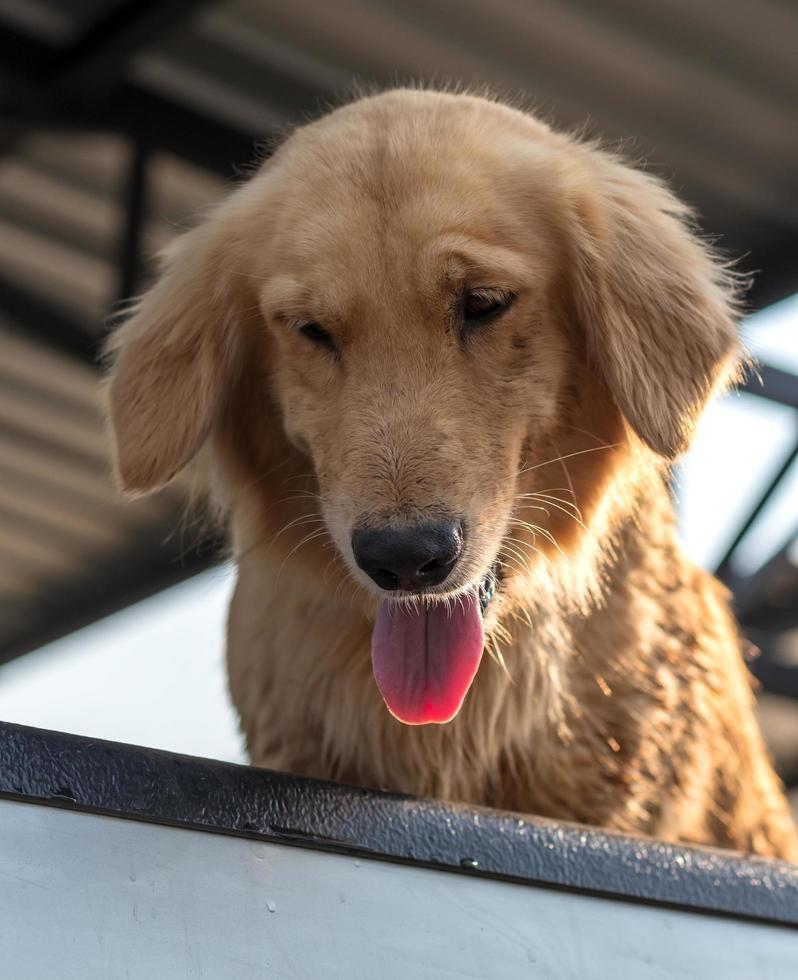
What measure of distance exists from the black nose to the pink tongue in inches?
9.0

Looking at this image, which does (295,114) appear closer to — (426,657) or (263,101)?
(263,101)

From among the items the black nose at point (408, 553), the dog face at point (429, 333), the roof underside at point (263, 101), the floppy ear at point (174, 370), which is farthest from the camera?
the roof underside at point (263, 101)

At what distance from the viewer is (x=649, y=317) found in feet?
8.60

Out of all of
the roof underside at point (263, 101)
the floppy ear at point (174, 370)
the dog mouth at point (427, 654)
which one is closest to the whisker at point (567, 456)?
the dog mouth at point (427, 654)

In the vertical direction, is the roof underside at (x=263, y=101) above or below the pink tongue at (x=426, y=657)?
below

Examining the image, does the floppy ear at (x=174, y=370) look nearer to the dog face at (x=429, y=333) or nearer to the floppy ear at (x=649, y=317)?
the dog face at (x=429, y=333)

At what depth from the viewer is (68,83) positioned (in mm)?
6051

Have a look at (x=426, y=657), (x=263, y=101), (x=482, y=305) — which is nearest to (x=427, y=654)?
(x=426, y=657)

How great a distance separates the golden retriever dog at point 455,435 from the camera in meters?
2.35

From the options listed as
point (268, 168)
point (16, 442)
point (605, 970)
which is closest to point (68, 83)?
point (16, 442)

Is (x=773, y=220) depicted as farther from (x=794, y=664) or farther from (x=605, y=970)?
(x=605, y=970)

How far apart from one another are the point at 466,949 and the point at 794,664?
6.61 m

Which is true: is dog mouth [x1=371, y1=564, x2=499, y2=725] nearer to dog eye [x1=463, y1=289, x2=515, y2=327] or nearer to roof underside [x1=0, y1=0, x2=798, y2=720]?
dog eye [x1=463, y1=289, x2=515, y2=327]

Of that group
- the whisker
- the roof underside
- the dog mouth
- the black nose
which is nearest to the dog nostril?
the black nose
